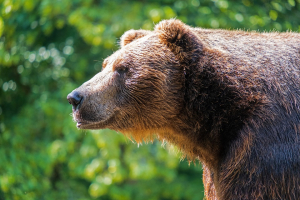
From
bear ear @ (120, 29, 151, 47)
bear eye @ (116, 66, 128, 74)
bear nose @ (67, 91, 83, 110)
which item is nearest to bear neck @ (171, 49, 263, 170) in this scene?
bear eye @ (116, 66, 128, 74)

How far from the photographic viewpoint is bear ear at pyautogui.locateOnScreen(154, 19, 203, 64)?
11.8ft

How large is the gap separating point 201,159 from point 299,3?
4.61 m

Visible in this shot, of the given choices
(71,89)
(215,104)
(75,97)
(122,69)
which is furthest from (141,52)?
(71,89)

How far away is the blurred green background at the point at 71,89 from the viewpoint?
7906 millimetres

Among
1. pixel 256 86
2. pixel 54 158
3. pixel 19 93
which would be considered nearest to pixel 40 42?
pixel 19 93

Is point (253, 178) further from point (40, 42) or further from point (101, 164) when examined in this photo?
point (40, 42)

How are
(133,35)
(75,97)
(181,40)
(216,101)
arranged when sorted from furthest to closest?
(133,35) → (181,40) → (75,97) → (216,101)

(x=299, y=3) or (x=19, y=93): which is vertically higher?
(x=299, y=3)

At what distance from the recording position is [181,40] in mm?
3680

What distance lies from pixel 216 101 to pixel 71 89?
6288 millimetres

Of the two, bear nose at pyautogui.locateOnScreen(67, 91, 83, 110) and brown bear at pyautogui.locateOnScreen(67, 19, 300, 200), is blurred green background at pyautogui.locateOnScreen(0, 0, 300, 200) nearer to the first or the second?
brown bear at pyautogui.locateOnScreen(67, 19, 300, 200)

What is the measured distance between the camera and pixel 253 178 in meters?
3.12

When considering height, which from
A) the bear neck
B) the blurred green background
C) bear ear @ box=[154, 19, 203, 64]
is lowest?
the blurred green background

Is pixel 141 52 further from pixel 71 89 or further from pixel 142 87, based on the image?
pixel 71 89
